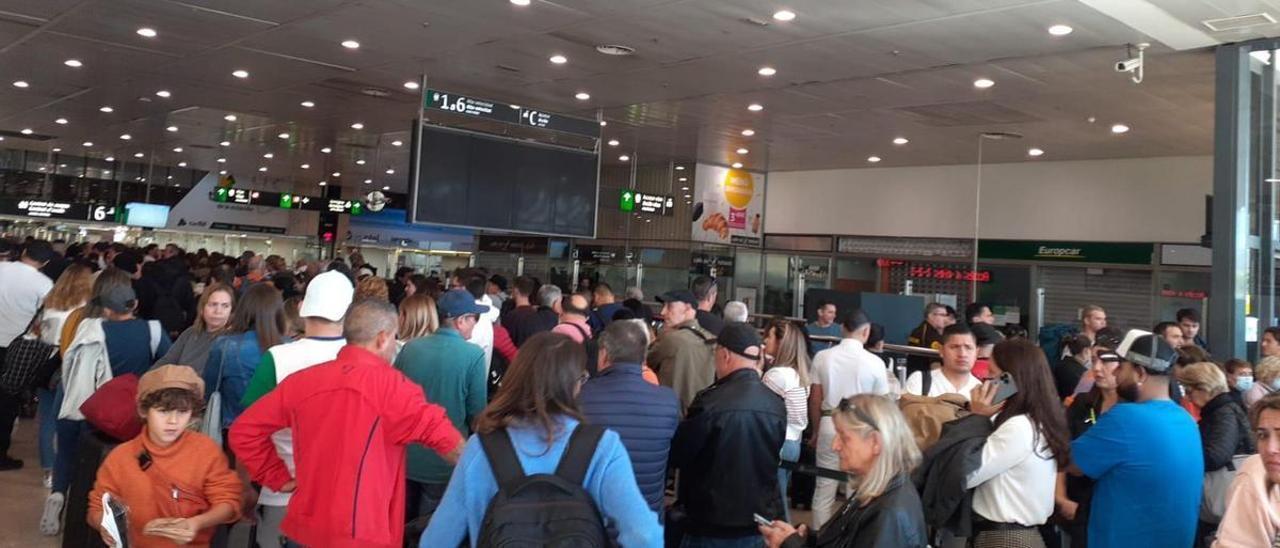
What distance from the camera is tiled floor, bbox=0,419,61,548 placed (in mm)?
5461

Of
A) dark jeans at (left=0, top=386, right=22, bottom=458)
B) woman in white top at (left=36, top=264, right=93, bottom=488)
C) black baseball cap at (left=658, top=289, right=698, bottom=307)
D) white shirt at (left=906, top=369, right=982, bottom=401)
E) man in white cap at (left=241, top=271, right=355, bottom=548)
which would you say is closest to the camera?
man in white cap at (left=241, top=271, right=355, bottom=548)

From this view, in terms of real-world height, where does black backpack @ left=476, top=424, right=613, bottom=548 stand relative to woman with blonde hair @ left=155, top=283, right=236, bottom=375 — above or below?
below

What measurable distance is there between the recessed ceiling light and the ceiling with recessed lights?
0.02 metres

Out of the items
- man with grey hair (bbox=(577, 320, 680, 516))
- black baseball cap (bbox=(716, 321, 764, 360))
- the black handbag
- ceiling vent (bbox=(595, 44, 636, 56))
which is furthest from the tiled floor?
ceiling vent (bbox=(595, 44, 636, 56))

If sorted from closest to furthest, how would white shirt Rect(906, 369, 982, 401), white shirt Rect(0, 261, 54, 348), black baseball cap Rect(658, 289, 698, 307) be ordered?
white shirt Rect(906, 369, 982, 401) → black baseball cap Rect(658, 289, 698, 307) → white shirt Rect(0, 261, 54, 348)

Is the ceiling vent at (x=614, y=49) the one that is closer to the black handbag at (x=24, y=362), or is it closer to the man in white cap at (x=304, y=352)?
the black handbag at (x=24, y=362)

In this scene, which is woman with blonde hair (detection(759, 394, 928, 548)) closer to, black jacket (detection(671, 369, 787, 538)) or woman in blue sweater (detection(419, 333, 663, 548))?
woman in blue sweater (detection(419, 333, 663, 548))

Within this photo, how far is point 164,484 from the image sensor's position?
3.63 m

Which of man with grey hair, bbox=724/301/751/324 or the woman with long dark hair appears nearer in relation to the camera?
the woman with long dark hair

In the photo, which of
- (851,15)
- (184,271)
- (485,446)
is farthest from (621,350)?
(184,271)

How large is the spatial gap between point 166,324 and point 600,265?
11.3 m

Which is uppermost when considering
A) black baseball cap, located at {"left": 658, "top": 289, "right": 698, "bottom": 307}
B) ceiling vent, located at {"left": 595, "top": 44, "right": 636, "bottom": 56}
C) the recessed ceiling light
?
ceiling vent, located at {"left": 595, "top": 44, "right": 636, "bottom": 56}

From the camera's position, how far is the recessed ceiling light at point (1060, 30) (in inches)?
314

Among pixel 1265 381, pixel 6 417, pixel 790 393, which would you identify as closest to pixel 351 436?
pixel 790 393
